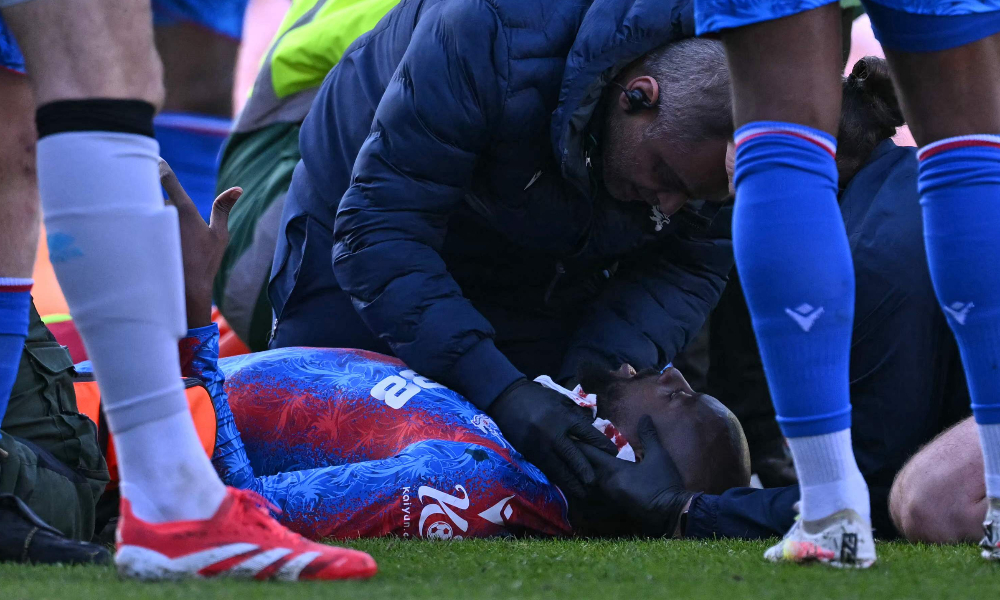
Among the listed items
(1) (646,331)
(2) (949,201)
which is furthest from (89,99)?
(1) (646,331)

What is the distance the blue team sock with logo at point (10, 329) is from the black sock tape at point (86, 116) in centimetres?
43

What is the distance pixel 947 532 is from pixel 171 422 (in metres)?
1.20

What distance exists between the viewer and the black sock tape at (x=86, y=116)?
128cm

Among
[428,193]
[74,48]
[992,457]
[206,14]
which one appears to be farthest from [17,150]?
[206,14]

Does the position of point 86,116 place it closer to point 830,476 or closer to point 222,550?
point 222,550

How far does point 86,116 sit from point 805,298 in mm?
828

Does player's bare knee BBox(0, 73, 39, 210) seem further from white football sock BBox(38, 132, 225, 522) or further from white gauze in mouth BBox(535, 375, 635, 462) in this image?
white gauze in mouth BBox(535, 375, 635, 462)

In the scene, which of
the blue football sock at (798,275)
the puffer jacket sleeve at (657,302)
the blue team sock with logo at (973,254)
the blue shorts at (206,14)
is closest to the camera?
the blue football sock at (798,275)

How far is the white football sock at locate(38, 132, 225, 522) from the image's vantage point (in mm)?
1261

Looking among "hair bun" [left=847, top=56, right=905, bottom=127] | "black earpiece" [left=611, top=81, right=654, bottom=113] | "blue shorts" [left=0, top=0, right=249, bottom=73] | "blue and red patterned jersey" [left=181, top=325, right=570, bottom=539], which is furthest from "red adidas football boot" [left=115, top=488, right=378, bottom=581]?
"blue shorts" [left=0, top=0, right=249, bottom=73]

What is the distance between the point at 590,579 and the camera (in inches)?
56.3

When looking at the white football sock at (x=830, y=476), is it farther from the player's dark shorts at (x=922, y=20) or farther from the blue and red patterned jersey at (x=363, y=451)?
the blue and red patterned jersey at (x=363, y=451)

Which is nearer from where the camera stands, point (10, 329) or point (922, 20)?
point (922, 20)

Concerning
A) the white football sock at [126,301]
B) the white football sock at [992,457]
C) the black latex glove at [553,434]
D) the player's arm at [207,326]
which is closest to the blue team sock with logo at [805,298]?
the white football sock at [992,457]
